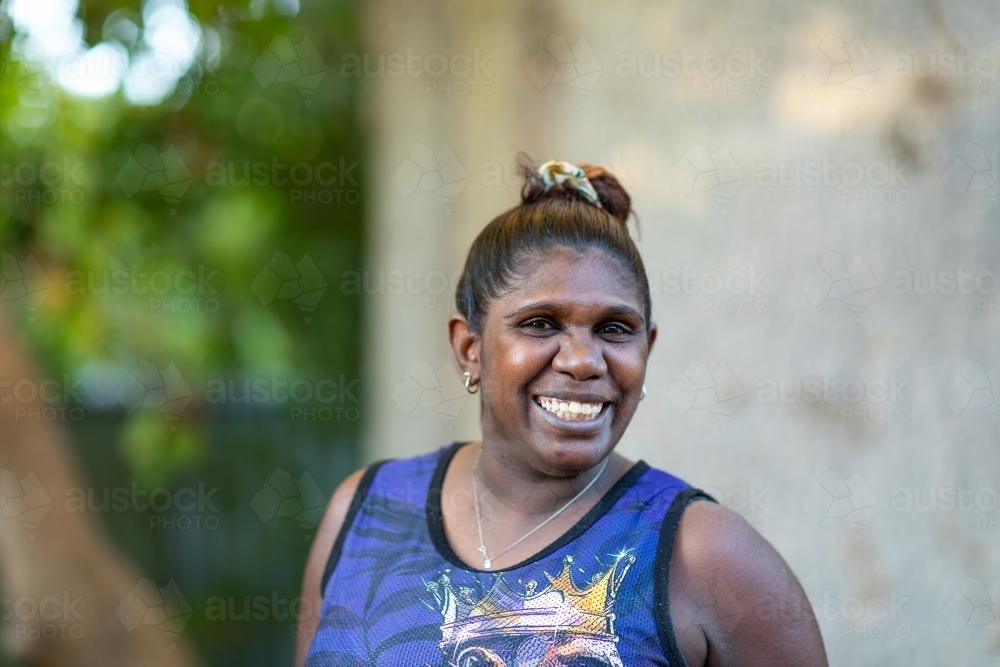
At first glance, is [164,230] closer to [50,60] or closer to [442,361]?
[50,60]

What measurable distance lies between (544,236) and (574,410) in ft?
1.23

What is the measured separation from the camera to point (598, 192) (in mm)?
2217

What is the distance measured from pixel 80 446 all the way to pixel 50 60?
8.83ft

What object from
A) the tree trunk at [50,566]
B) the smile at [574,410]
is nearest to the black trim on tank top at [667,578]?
the smile at [574,410]

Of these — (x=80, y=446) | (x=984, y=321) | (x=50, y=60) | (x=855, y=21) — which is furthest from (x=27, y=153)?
(x=984, y=321)

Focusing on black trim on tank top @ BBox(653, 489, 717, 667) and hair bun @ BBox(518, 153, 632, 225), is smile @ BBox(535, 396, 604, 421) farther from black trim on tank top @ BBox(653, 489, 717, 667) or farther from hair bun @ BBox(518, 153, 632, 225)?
hair bun @ BBox(518, 153, 632, 225)

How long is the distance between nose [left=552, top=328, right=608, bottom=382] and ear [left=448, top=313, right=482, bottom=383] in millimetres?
254

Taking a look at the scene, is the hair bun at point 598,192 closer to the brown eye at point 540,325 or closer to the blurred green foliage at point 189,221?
the brown eye at point 540,325

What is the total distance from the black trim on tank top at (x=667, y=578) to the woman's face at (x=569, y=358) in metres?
0.18

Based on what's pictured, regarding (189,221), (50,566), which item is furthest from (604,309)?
(189,221)

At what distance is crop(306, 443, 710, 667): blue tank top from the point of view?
1854mm

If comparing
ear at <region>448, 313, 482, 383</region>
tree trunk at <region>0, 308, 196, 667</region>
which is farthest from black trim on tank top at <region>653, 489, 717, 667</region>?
tree trunk at <region>0, 308, 196, 667</region>

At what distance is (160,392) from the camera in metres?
5.35

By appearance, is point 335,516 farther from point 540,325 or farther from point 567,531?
point 540,325
